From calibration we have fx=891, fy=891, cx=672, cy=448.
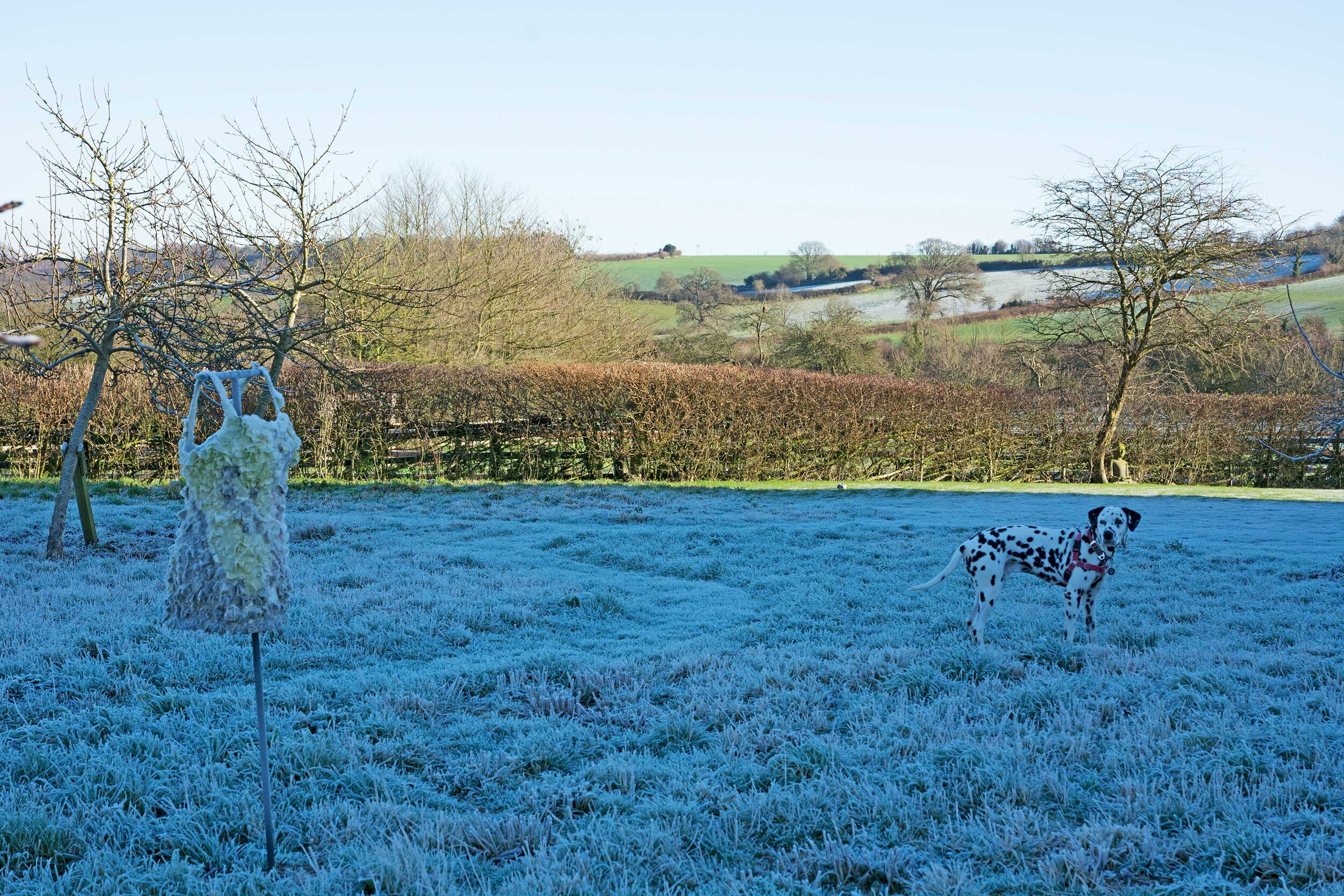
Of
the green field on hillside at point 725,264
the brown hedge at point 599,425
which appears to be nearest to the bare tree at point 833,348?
the brown hedge at point 599,425

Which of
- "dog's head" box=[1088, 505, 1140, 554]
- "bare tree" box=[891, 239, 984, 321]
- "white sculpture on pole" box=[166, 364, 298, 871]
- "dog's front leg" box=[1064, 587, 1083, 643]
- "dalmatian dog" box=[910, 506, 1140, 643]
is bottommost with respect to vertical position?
"dog's front leg" box=[1064, 587, 1083, 643]

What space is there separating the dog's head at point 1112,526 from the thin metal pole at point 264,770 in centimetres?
489

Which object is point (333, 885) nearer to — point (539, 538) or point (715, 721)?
point (715, 721)

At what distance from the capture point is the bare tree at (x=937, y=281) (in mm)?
44656

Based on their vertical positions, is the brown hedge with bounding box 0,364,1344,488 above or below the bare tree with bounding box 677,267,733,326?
below

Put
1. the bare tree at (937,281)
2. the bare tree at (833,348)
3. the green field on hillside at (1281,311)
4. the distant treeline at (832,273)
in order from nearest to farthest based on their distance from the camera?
the bare tree at (833,348), the green field on hillside at (1281,311), the bare tree at (937,281), the distant treeline at (832,273)

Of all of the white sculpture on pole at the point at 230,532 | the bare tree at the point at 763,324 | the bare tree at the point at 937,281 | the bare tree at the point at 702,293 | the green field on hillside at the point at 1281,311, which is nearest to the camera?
the white sculpture on pole at the point at 230,532

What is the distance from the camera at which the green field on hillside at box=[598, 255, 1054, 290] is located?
191 ft

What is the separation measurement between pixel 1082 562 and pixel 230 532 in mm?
5133

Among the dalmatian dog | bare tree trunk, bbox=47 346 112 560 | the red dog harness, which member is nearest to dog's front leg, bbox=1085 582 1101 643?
the dalmatian dog

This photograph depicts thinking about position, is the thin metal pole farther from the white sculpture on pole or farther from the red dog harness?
the red dog harness

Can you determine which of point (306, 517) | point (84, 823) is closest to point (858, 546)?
point (306, 517)

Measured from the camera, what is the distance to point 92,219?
923cm

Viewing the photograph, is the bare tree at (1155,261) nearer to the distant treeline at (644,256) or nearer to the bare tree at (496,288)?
the bare tree at (496,288)
